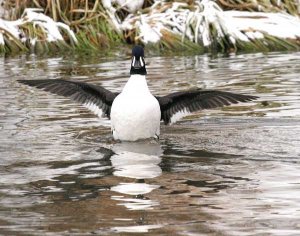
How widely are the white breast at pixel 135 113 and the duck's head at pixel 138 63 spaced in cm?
15

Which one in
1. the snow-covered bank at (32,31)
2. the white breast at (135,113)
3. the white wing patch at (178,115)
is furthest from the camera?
the snow-covered bank at (32,31)

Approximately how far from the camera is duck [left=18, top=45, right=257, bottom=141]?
9055 millimetres

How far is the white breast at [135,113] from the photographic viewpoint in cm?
901

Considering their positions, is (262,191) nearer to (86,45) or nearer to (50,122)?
(50,122)

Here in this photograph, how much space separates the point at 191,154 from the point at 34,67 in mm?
8730

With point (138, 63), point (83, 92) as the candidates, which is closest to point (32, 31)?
point (83, 92)

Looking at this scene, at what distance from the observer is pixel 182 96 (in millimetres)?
9727

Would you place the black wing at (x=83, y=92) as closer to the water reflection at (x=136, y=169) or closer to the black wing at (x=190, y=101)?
the black wing at (x=190, y=101)

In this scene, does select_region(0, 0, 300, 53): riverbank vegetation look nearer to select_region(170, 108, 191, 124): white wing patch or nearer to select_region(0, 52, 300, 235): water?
select_region(0, 52, 300, 235): water

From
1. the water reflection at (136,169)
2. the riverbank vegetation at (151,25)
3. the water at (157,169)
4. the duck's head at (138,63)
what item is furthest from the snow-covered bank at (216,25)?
the water reflection at (136,169)

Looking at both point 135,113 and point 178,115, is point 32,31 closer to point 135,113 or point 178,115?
point 178,115

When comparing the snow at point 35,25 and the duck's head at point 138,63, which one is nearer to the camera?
the duck's head at point 138,63

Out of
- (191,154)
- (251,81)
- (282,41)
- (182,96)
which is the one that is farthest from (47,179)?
(282,41)

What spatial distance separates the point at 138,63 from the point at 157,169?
2.08 metres
